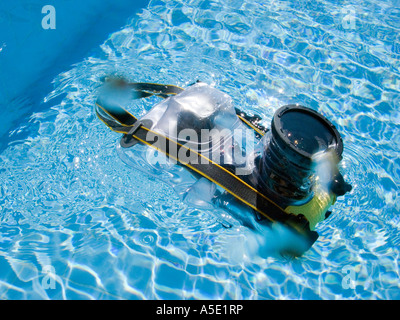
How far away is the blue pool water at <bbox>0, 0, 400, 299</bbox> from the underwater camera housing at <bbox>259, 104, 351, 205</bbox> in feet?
2.23

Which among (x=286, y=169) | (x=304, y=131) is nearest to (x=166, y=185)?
(x=286, y=169)

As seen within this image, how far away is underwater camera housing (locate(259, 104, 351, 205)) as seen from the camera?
1.98 metres

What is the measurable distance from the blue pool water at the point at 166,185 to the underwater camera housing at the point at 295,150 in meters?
0.68

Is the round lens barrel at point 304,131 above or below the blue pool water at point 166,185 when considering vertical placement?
above

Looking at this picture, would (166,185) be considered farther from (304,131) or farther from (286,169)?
(304,131)

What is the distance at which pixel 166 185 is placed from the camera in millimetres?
3041

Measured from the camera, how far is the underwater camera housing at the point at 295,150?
1983mm

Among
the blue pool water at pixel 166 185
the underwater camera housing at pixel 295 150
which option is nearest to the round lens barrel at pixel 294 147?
the underwater camera housing at pixel 295 150

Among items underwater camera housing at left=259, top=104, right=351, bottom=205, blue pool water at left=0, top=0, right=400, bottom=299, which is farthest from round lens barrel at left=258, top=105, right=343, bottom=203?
blue pool water at left=0, top=0, right=400, bottom=299

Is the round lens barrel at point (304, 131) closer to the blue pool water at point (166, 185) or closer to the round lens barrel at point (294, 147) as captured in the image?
the round lens barrel at point (294, 147)

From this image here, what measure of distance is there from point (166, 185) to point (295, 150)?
141 centimetres
